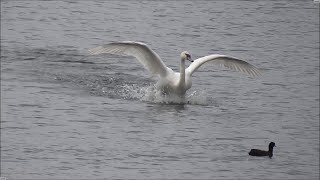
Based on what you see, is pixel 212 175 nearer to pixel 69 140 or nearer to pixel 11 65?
pixel 69 140

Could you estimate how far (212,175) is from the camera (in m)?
18.6

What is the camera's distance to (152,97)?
23.9 meters

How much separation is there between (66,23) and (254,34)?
4858mm

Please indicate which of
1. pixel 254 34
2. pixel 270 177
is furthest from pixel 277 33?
pixel 270 177

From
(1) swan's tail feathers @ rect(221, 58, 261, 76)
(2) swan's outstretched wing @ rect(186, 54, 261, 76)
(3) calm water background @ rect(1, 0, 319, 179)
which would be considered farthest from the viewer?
(1) swan's tail feathers @ rect(221, 58, 261, 76)

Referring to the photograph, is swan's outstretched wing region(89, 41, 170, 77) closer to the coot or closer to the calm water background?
the calm water background

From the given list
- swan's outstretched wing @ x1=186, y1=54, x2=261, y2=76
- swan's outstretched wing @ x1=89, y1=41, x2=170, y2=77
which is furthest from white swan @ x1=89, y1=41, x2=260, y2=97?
swan's outstretched wing @ x1=186, y1=54, x2=261, y2=76

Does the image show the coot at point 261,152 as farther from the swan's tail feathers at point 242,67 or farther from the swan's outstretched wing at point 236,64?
the swan's tail feathers at point 242,67

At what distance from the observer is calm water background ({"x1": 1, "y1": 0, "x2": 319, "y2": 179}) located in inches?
756

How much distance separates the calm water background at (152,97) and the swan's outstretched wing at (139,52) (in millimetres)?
598

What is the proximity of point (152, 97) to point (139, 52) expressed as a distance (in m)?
0.93

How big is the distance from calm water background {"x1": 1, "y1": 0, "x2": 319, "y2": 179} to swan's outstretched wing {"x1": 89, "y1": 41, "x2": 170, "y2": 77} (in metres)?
0.60

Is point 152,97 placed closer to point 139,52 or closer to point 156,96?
point 156,96

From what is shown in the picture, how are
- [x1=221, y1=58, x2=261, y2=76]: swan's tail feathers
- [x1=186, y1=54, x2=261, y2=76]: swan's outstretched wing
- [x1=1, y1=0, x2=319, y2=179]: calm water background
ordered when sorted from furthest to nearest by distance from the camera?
[x1=221, y1=58, x2=261, y2=76]: swan's tail feathers → [x1=186, y1=54, x2=261, y2=76]: swan's outstretched wing → [x1=1, y1=0, x2=319, y2=179]: calm water background
